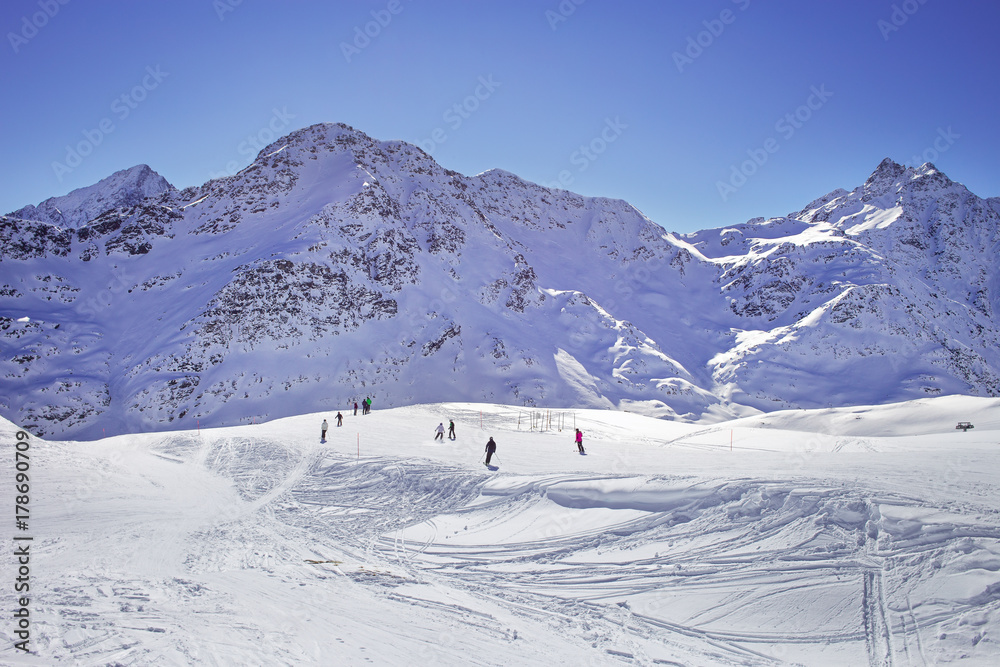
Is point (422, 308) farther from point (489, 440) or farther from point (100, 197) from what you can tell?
point (100, 197)

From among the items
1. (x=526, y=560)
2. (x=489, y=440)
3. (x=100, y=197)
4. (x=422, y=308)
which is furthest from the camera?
(x=100, y=197)

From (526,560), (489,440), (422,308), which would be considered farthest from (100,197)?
(526,560)

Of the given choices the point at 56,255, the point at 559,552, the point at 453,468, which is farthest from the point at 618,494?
the point at 56,255

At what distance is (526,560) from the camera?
13.1 m

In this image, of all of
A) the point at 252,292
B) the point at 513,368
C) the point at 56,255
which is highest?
the point at 56,255

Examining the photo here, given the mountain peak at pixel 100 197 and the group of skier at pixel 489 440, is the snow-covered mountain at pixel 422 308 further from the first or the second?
the mountain peak at pixel 100 197

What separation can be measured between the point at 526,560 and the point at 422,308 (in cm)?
4863

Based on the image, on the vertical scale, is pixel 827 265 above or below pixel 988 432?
above

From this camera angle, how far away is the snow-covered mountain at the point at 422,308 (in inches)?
1857

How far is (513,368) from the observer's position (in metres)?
56.8

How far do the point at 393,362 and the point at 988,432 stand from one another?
4612cm

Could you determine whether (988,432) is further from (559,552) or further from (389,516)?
(389,516)

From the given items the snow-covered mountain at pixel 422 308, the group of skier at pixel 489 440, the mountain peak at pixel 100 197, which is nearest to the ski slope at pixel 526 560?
the group of skier at pixel 489 440

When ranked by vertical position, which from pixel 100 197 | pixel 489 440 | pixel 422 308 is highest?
pixel 100 197
